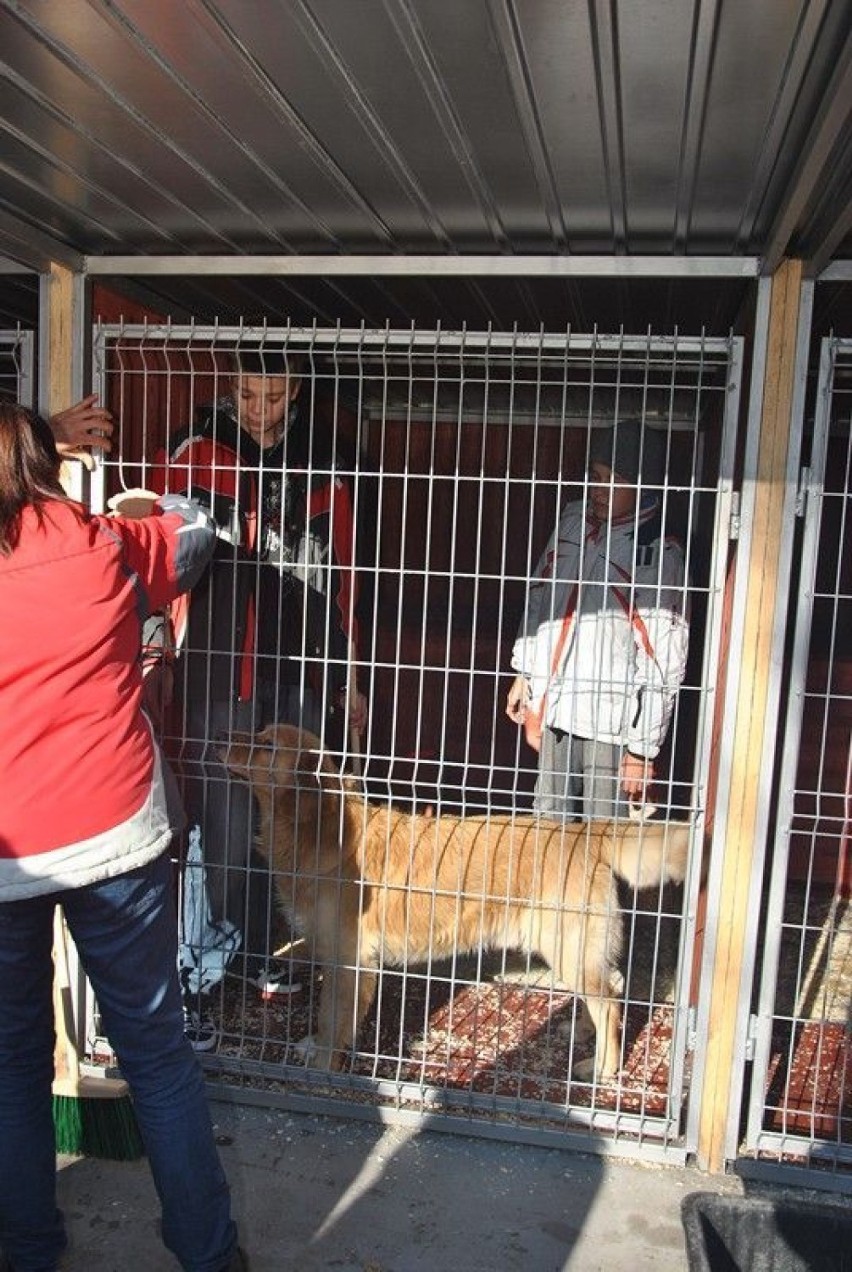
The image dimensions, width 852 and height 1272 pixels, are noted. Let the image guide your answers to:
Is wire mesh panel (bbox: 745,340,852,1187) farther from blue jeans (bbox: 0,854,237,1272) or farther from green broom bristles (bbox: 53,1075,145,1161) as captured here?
green broom bristles (bbox: 53,1075,145,1161)

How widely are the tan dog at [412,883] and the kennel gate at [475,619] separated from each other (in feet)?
0.37

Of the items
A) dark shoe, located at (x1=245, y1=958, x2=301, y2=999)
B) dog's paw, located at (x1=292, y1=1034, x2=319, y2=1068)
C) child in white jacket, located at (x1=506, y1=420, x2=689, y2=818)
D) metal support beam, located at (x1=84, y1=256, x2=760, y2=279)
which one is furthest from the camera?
dark shoe, located at (x1=245, y1=958, x2=301, y2=999)

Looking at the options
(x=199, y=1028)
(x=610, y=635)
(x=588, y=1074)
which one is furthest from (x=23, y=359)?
(x=588, y=1074)

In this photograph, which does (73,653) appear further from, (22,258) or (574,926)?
(574,926)

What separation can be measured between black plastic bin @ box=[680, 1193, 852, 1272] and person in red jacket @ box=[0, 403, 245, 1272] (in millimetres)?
1129

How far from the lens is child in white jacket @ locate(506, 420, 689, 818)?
3322mm

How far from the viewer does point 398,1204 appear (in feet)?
9.69

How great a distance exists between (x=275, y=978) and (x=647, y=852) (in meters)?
1.65

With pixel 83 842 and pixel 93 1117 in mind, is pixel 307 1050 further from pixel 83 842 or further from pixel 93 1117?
pixel 83 842

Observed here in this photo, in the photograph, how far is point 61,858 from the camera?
2.14 meters

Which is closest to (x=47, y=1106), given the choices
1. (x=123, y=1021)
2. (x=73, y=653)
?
(x=123, y=1021)

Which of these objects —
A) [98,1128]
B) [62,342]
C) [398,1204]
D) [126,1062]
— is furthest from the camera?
[62,342]

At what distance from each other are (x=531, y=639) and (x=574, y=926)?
3.25ft

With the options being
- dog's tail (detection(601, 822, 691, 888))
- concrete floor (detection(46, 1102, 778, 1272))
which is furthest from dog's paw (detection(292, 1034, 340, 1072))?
dog's tail (detection(601, 822, 691, 888))
